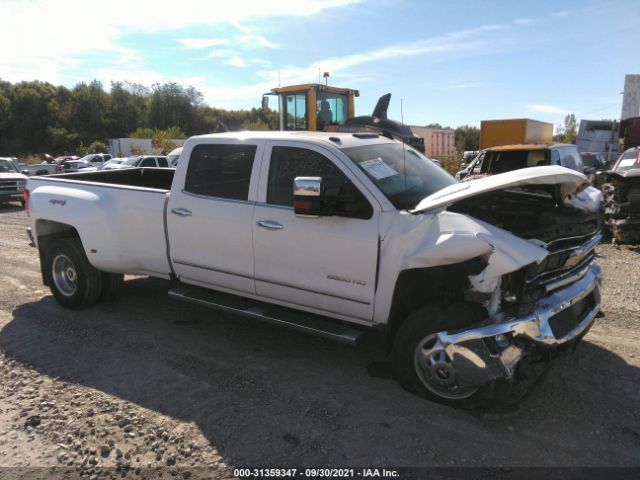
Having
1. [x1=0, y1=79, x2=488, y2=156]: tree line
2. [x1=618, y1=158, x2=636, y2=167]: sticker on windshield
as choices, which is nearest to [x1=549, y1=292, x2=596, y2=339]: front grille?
[x1=618, y1=158, x2=636, y2=167]: sticker on windshield

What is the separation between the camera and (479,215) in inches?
155

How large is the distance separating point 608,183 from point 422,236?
715cm

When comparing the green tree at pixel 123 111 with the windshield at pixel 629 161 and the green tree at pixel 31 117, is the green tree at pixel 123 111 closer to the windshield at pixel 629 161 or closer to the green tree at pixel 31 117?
the green tree at pixel 31 117

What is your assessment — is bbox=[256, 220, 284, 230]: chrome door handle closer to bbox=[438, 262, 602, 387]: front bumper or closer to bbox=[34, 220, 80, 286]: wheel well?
bbox=[438, 262, 602, 387]: front bumper

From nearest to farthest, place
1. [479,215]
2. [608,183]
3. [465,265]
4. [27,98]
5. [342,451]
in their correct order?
1. [342,451]
2. [465,265]
3. [479,215]
4. [608,183]
5. [27,98]

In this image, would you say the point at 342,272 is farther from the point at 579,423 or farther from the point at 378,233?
the point at 579,423

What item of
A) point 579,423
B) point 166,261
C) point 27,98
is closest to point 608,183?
point 579,423

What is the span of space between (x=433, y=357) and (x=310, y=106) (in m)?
10.9

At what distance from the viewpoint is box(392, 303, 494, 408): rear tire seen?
10.9 ft

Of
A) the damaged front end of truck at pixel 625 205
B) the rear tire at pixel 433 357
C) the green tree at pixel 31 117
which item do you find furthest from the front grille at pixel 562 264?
the green tree at pixel 31 117

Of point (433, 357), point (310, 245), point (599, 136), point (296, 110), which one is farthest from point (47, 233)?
point (599, 136)

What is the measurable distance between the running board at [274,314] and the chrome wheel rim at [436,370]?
1.73 ft

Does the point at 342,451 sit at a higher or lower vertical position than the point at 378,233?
lower

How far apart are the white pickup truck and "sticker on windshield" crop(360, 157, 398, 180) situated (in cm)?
1
